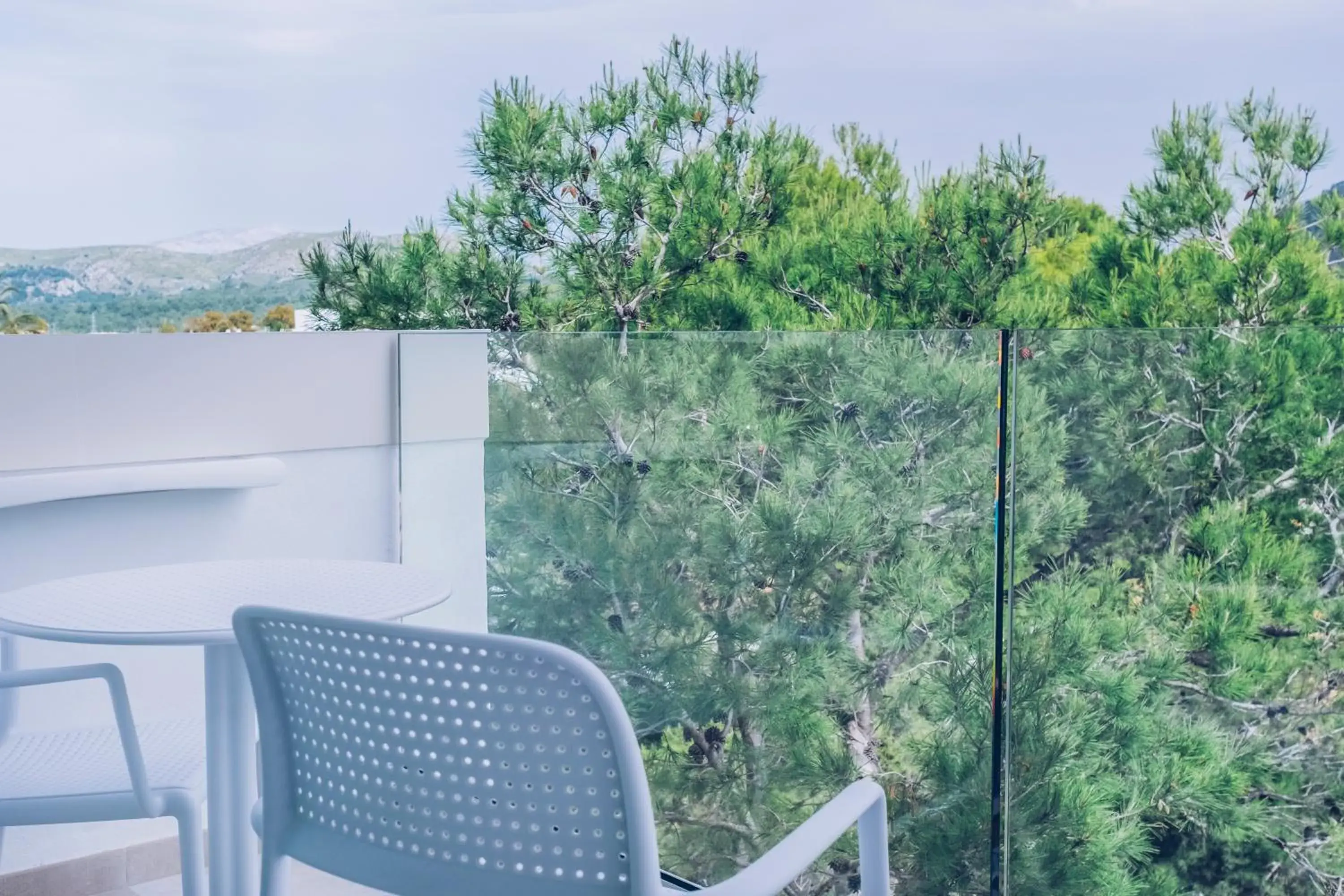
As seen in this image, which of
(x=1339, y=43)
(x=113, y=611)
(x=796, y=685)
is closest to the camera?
(x=113, y=611)

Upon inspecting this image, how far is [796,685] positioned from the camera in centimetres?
244

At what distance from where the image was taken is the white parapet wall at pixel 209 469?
2.56 metres

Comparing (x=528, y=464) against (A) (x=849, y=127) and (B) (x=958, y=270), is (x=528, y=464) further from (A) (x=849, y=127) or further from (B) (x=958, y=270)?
(A) (x=849, y=127)

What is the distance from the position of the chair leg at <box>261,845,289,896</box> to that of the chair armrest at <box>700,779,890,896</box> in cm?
43

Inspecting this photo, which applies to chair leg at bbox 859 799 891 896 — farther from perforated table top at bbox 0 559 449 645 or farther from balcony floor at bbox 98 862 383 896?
balcony floor at bbox 98 862 383 896

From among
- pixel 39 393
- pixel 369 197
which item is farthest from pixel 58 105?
pixel 39 393

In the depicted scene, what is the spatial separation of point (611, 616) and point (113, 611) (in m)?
1.17

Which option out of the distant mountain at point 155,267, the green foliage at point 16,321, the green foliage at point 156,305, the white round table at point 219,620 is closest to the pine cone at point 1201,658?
the white round table at point 219,620

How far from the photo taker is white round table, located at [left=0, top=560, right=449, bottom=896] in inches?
64.5

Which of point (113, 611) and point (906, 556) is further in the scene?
point (906, 556)

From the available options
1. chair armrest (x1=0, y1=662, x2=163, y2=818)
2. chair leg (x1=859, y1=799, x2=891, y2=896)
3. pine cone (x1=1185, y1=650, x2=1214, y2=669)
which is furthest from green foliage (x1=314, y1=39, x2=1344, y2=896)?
chair armrest (x1=0, y1=662, x2=163, y2=818)

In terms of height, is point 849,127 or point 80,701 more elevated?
point 849,127

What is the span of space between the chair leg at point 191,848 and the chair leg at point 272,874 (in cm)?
54

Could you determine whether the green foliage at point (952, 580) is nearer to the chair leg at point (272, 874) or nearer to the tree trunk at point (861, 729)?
the tree trunk at point (861, 729)
